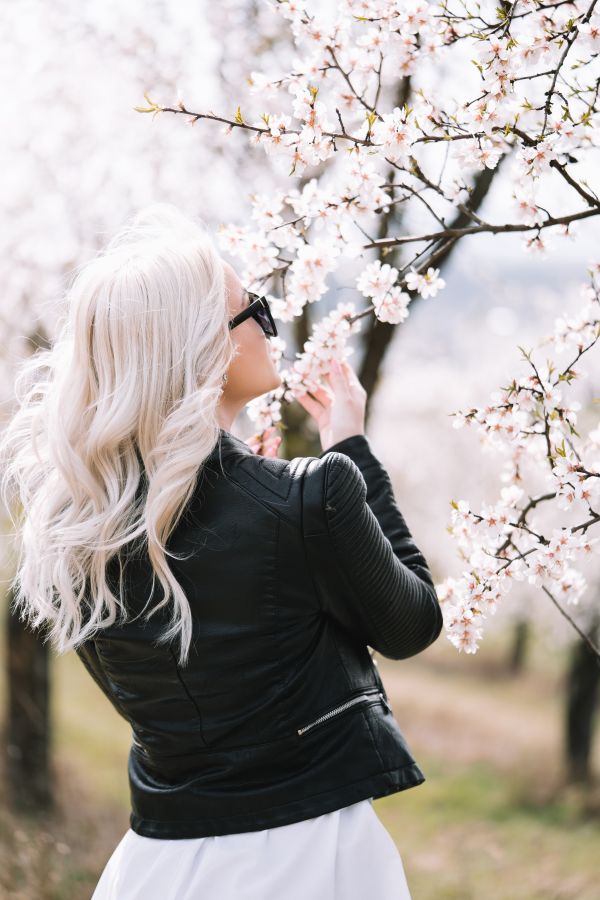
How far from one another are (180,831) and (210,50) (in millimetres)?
4622

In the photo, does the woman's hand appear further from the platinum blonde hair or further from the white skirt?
the white skirt

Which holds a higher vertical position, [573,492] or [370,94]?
[370,94]

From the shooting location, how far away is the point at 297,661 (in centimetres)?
153

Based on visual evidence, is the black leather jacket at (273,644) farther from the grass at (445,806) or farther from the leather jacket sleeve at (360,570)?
the grass at (445,806)

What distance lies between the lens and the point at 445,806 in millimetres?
10172

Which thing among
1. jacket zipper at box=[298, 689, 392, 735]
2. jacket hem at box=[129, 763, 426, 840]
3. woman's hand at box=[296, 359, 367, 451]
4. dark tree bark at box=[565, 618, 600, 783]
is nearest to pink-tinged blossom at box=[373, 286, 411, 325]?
woman's hand at box=[296, 359, 367, 451]

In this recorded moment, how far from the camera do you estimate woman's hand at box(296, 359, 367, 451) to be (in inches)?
72.4

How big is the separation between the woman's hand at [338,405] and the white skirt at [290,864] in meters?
0.72

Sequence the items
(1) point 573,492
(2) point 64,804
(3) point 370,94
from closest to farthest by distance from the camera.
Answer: (1) point 573,492 → (3) point 370,94 → (2) point 64,804

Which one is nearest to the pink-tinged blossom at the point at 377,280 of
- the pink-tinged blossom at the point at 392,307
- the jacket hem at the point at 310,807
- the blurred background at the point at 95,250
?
the pink-tinged blossom at the point at 392,307

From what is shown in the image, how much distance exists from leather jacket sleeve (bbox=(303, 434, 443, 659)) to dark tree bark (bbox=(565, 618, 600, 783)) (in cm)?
965

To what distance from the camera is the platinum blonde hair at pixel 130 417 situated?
58.9 inches

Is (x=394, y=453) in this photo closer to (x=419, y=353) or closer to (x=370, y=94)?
(x=419, y=353)

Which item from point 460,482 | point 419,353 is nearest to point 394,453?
point 460,482
